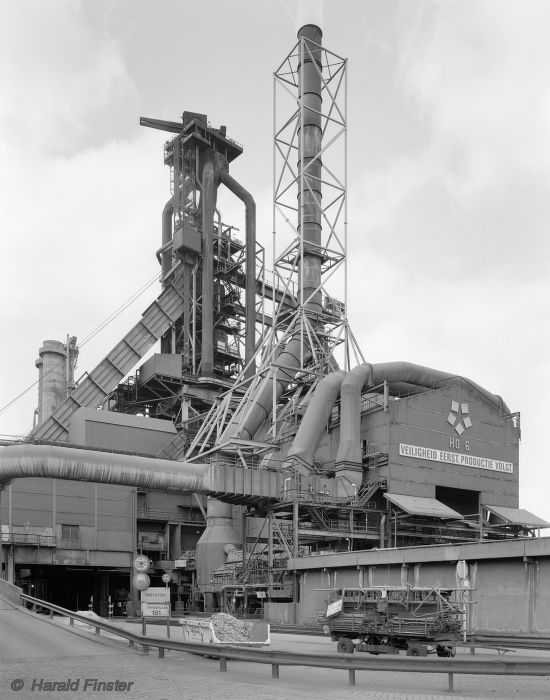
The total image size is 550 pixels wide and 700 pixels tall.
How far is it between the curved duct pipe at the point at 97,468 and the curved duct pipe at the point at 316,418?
766 centimetres

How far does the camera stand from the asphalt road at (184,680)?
1389 cm

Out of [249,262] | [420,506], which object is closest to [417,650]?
[420,506]

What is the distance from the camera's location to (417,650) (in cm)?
2009

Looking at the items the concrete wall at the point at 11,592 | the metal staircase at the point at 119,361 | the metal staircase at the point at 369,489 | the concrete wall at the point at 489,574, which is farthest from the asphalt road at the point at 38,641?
the metal staircase at the point at 119,361

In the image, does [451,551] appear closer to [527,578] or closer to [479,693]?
[527,578]

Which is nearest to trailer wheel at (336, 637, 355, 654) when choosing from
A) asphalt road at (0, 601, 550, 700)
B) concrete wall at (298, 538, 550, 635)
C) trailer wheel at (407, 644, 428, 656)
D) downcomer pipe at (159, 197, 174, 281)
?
trailer wheel at (407, 644, 428, 656)

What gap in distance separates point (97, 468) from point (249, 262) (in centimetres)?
3991

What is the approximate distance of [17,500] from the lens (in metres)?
57.3

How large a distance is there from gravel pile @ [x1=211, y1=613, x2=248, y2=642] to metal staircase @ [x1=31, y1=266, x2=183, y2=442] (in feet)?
159

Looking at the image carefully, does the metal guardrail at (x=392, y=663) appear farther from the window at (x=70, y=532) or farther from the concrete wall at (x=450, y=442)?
the window at (x=70, y=532)

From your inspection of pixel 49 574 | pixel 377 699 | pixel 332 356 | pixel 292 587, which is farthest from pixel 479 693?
pixel 49 574

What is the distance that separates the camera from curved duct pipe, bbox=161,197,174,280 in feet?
265

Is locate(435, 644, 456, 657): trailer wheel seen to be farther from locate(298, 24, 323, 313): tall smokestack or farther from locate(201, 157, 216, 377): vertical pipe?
locate(201, 157, 216, 377): vertical pipe

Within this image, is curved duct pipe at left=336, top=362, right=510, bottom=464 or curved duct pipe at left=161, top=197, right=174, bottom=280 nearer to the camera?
curved duct pipe at left=336, top=362, right=510, bottom=464
